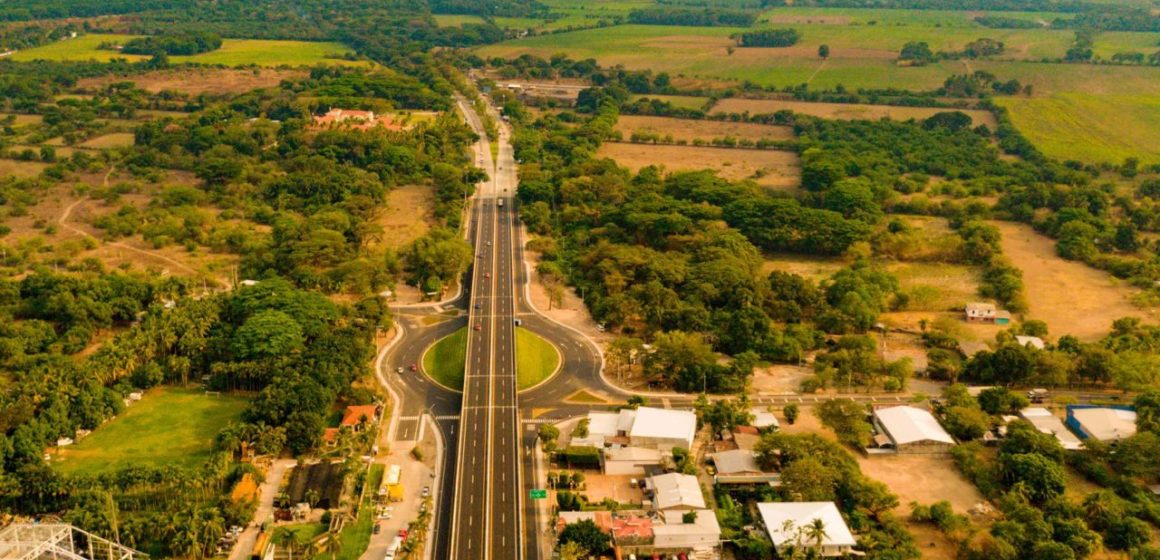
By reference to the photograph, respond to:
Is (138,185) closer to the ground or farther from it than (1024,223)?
farther from it

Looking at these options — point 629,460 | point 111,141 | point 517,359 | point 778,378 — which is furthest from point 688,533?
point 111,141

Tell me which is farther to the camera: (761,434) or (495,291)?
(495,291)

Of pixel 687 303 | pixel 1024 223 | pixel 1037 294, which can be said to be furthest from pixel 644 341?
pixel 1024 223

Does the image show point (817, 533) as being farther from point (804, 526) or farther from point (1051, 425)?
point (1051, 425)

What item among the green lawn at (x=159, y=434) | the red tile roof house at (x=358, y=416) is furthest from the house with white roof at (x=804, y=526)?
the green lawn at (x=159, y=434)

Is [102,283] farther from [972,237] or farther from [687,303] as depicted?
[972,237]

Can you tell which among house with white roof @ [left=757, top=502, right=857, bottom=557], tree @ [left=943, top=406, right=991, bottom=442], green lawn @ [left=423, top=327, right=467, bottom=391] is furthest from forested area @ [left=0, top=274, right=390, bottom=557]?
tree @ [left=943, top=406, right=991, bottom=442]
